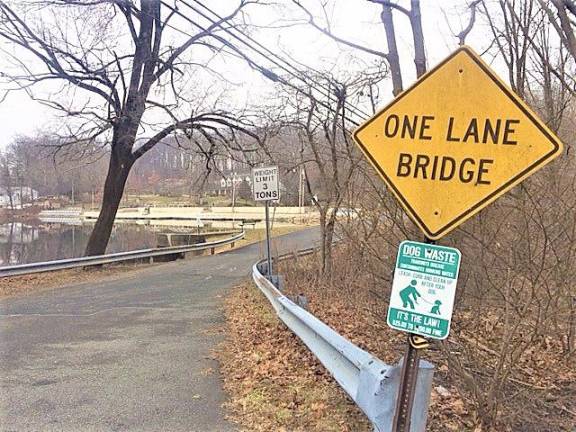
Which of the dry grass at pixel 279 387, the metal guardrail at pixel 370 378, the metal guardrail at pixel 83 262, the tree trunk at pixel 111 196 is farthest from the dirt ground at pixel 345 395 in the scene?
the tree trunk at pixel 111 196

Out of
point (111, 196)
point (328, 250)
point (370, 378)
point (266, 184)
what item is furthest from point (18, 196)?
point (370, 378)

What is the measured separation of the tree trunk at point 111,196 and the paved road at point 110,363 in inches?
313

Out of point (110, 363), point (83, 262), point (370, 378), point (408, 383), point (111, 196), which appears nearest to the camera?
point (408, 383)

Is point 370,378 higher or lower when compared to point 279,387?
higher

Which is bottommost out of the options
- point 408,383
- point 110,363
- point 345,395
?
point 110,363

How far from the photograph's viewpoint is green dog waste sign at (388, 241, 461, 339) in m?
2.70

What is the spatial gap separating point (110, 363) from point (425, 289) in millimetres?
4341

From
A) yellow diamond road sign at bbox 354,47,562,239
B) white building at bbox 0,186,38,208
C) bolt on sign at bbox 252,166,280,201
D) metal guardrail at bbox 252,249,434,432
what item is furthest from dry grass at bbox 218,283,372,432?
white building at bbox 0,186,38,208

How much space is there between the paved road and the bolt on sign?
227 cm

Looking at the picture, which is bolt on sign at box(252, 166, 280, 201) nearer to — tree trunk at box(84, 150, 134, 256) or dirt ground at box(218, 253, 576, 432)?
dirt ground at box(218, 253, 576, 432)

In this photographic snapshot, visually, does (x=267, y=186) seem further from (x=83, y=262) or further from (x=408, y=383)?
(x=83, y=262)

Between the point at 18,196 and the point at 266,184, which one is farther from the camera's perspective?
the point at 18,196

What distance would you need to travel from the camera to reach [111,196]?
18828 millimetres

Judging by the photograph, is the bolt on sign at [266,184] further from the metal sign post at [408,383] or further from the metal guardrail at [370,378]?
the metal sign post at [408,383]
